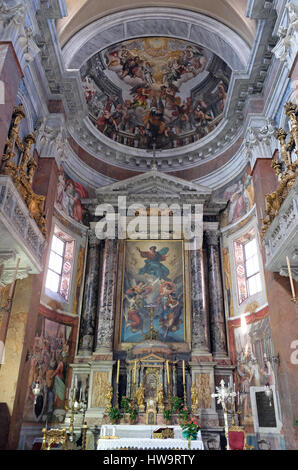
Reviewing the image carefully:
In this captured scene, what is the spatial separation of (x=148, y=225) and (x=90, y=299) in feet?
12.6

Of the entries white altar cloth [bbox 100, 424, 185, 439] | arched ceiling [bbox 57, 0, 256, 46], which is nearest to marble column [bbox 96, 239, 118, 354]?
white altar cloth [bbox 100, 424, 185, 439]

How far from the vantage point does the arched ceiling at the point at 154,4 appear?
13841mm

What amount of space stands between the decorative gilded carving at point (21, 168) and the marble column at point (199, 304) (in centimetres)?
641

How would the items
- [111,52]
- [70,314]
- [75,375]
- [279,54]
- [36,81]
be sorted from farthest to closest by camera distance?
[111,52] < [70,314] < [75,375] < [36,81] < [279,54]

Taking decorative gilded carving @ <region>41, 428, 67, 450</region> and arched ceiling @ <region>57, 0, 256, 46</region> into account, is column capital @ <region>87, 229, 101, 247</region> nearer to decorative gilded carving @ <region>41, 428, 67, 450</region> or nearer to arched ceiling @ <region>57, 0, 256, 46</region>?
arched ceiling @ <region>57, 0, 256, 46</region>

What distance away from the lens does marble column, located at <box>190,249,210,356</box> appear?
1367 cm

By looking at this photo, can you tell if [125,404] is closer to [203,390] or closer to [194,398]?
[194,398]

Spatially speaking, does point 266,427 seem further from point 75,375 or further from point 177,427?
point 75,375

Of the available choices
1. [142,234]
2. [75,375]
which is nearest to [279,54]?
[142,234]

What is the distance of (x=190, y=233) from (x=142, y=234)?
2.01m

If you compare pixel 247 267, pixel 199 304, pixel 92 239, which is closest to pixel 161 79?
pixel 92 239

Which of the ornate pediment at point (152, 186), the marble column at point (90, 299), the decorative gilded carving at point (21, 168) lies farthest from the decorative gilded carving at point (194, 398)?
the ornate pediment at point (152, 186)
